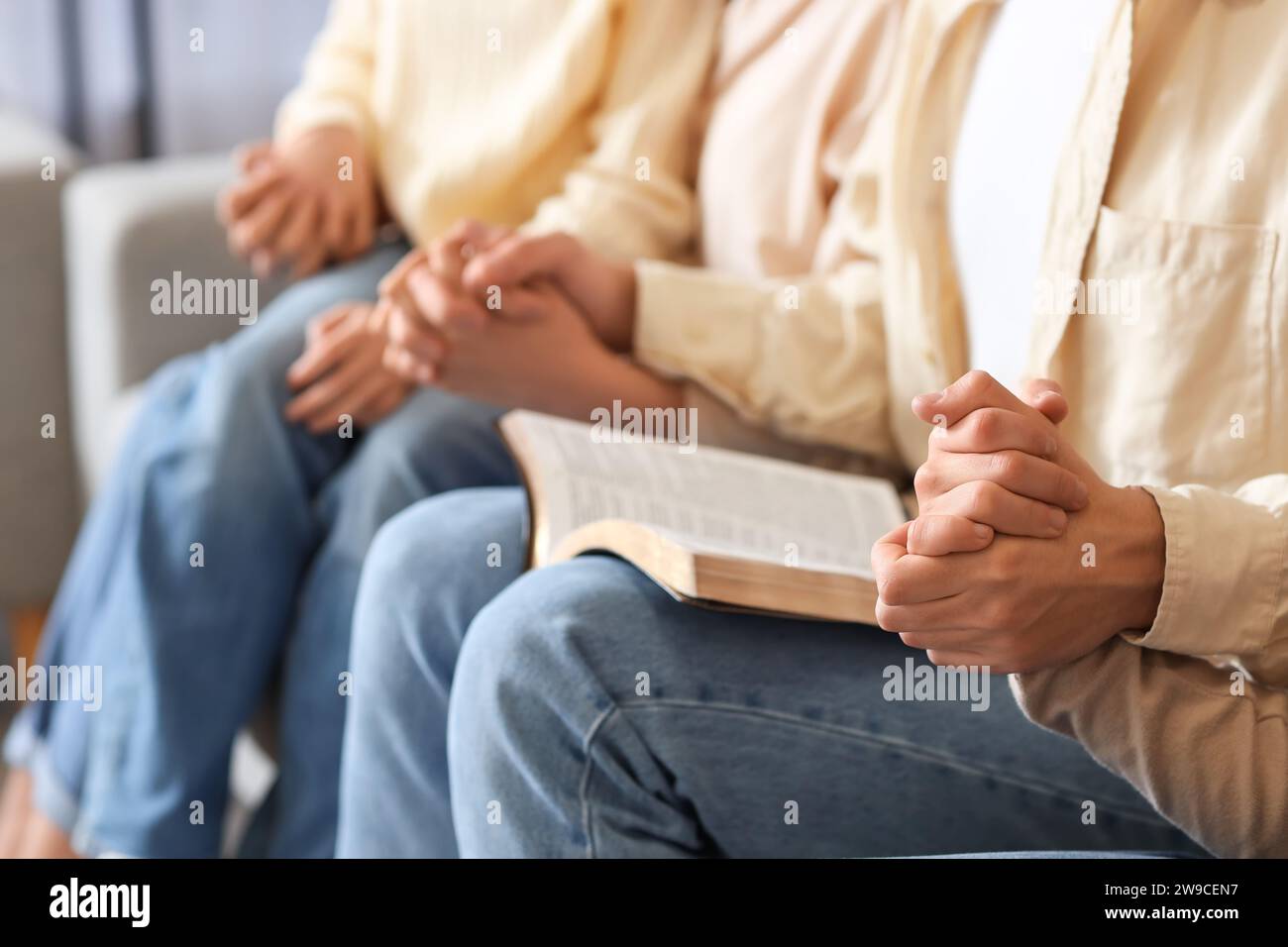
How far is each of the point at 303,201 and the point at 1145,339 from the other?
2.69ft

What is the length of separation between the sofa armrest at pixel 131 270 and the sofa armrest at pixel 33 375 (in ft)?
0.12

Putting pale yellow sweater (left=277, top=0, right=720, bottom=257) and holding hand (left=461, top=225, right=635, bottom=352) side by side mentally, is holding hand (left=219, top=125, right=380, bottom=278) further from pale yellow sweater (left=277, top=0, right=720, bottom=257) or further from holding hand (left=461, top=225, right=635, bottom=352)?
holding hand (left=461, top=225, right=635, bottom=352)

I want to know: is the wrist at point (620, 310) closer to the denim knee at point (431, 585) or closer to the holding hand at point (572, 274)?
the holding hand at point (572, 274)

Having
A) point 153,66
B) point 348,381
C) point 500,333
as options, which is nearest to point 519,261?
point 500,333

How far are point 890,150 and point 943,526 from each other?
1.43 feet

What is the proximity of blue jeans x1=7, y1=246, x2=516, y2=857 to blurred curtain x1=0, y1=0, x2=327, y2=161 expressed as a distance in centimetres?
117

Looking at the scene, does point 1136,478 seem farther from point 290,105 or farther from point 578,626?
point 290,105

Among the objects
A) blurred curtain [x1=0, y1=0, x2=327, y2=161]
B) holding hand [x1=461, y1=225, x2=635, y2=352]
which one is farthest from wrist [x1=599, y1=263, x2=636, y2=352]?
blurred curtain [x1=0, y1=0, x2=327, y2=161]

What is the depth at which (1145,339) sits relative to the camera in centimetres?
77

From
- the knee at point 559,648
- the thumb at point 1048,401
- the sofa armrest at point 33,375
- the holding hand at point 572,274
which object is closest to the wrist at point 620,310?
the holding hand at point 572,274

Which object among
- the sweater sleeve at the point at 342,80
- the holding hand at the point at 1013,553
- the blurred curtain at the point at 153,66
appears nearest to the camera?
the holding hand at the point at 1013,553

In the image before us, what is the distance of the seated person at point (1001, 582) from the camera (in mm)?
633

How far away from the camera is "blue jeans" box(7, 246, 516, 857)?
1130 millimetres

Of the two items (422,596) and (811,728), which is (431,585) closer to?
(422,596)
